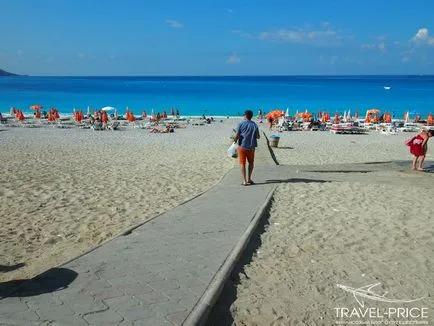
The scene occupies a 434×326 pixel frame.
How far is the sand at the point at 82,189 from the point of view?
564 centimetres

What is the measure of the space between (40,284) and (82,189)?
5.04 m

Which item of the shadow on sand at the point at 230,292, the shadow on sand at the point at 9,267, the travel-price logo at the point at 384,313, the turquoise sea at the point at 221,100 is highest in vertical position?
the shadow on sand at the point at 230,292

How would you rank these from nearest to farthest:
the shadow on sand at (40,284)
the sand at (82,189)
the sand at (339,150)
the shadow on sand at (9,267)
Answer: the shadow on sand at (40,284), the shadow on sand at (9,267), the sand at (82,189), the sand at (339,150)

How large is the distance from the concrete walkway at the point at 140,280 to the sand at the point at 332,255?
0.34m

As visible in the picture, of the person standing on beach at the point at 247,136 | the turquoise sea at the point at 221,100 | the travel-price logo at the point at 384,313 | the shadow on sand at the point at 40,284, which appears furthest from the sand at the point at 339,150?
the turquoise sea at the point at 221,100

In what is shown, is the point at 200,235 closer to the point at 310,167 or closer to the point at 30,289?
the point at 30,289

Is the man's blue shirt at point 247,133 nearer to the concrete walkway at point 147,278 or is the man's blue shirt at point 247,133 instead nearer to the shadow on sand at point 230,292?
the concrete walkway at point 147,278

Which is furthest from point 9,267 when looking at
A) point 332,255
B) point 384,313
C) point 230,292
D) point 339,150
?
point 339,150

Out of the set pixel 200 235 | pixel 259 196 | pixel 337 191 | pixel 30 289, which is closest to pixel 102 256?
pixel 30 289

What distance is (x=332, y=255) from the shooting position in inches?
204

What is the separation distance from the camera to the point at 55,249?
213 inches

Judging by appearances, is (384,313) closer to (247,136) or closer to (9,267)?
(9,267)

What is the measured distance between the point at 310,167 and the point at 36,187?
23.5 ft

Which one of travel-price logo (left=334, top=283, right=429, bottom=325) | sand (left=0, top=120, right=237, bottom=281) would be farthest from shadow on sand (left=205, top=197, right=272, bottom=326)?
sand (left=0, top=120, right=237, bottom=281)
